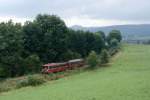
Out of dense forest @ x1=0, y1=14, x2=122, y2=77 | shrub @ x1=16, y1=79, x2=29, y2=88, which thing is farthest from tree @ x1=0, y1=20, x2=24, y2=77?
shrub @ x1=16, y1=79, x2=29, y2=88

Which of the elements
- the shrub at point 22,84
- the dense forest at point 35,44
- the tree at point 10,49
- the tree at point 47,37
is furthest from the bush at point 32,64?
the shrub at point 22,84

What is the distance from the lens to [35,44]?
5922cm

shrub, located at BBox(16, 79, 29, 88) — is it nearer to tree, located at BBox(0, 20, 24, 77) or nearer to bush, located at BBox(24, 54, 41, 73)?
tree, located at BBox(0, 20, 24, 77)

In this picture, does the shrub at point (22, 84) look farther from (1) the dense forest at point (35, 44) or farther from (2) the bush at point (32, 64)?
(2) the bush at point (32, 64)

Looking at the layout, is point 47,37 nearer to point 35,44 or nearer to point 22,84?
point 35,44

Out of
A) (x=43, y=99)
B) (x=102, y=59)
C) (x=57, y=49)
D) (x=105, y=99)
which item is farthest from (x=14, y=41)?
(x=105, y=99)

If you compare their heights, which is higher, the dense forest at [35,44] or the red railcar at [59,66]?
the dense forest at [35,44]

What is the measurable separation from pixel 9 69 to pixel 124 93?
28843 mm

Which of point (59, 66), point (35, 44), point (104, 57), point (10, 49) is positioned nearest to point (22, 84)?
point (10, 49)

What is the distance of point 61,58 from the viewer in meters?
64.0

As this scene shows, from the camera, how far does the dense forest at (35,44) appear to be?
4884 centimetres

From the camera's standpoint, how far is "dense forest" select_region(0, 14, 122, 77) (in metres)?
48.8

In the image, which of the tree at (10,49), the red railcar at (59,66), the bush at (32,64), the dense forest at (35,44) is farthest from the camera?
the bush at (32,64)

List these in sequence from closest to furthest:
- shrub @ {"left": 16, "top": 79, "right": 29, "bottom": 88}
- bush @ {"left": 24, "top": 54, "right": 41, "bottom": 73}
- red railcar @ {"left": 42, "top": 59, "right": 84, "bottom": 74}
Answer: shrub @ {"left": 16, "top": 79, "right": 29, "bottom": 88} → red railcar @ {"left": 42, "top": 59, "right": 84, "bottom": 74} → bush @ {"left": 24, "top": 54, "right": 41, "bottom": 73}
